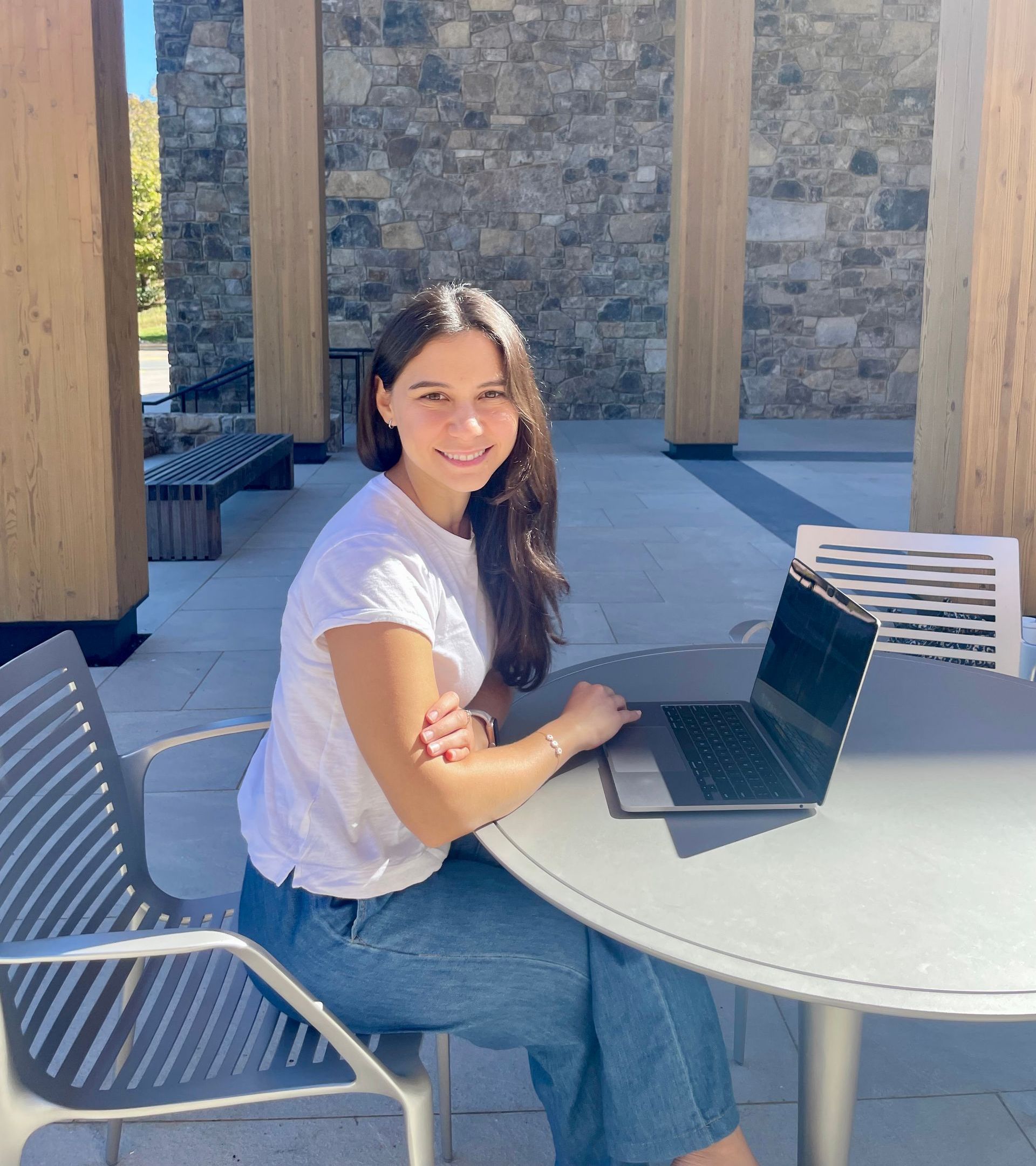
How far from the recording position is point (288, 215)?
7.92m

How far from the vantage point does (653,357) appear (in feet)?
39.2

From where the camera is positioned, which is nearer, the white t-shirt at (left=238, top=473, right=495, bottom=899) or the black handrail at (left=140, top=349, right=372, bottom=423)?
the white t-shirt at (left=238, top=473, right=495, bottom=899)

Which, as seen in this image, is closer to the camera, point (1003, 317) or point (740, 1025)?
point (740, 1025)

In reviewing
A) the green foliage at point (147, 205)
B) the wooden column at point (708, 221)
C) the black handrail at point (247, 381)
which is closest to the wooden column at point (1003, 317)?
the wooden column at point (708, 221)

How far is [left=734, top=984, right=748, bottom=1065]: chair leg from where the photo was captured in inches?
70.3

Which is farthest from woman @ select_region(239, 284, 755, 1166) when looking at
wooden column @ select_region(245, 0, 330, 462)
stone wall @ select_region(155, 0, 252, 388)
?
stone wall @ select_region(155, 0, 252, 388)

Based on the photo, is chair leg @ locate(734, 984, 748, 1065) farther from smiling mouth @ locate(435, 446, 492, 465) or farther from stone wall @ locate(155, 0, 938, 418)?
stone wall @ locate(155, 0, 938, 418)

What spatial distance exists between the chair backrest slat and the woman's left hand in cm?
127

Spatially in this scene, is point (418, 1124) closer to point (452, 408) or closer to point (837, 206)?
point (452, 408)

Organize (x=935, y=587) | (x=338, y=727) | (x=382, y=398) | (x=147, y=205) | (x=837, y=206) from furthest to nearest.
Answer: (x=147, y=205) → (x=837, y=206) → (x=935, y=587) → (x=382, y=398) → (x=338, y=727)

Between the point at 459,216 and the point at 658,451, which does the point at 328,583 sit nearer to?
the point at 658,451

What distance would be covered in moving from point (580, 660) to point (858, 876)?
8.85 feet

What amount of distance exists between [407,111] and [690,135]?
14.6ft

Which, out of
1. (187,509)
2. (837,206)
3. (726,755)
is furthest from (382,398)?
(837,206)
